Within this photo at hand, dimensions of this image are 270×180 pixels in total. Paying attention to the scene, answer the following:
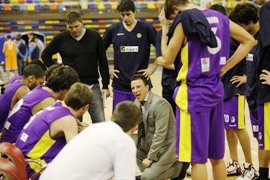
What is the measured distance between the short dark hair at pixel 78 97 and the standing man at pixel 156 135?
61.2 inches

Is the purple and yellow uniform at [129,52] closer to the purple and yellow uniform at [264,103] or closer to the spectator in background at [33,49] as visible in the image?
the purple and yellow uniform at [264,103]

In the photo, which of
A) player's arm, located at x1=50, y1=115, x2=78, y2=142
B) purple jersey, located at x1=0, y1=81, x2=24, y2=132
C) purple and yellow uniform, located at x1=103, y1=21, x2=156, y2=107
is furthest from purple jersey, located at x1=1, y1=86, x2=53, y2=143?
purple and yellow uniform, located at x1=103, y1=21, x2=156, y2=107

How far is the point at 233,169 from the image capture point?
518cm

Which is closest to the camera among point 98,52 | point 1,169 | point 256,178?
point 1,169

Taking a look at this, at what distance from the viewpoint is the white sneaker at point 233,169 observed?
17.0 ft

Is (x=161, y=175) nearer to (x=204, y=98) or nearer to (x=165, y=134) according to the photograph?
(x=165, y=134)

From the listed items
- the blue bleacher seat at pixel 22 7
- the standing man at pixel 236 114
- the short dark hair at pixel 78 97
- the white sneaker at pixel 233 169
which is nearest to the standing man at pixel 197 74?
the short dark hair at pixel 78 97

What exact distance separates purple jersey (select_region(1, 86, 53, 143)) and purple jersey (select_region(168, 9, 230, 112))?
1002 mm

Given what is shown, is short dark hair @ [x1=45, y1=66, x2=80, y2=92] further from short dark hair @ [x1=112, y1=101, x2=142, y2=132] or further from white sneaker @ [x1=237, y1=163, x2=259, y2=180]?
white sneaker @ [x1=237, y1=163, x2=259, y2=180]

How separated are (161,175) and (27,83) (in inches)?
58.1

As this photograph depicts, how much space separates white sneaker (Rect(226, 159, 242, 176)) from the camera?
17.0 ft

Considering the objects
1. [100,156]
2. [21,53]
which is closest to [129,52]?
[100,156]

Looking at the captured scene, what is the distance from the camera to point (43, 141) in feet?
11.4

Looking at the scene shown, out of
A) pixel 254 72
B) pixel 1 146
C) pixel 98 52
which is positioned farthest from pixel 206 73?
pixel 98 52
